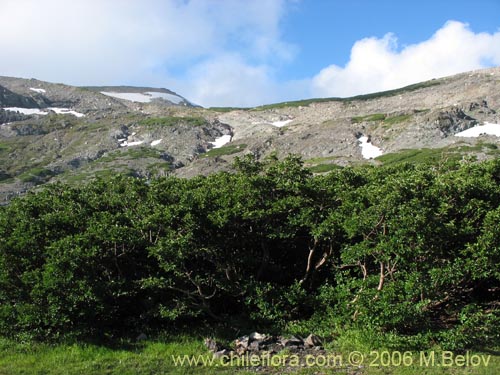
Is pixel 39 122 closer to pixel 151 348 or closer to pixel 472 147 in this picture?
pixel 472 147

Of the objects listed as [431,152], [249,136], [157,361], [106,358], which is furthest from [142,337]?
[249,136]

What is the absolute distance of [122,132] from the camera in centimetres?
17162

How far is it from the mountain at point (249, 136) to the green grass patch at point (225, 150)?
14.1 inches

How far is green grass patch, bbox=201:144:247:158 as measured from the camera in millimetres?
137625

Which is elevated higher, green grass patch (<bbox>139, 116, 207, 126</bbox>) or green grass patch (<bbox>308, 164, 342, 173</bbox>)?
green grass patch (<bbox>139, 116, 207, 126</bbox>)

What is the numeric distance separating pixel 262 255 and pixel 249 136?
140 metres

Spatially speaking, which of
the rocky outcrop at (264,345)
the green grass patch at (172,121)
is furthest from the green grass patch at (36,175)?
the rocky outcrop at (264,345)

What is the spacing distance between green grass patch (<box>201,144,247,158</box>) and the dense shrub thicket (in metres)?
117

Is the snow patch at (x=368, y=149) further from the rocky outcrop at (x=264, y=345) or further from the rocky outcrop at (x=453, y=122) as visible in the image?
the rocky outcrop at (x=264, y=345)

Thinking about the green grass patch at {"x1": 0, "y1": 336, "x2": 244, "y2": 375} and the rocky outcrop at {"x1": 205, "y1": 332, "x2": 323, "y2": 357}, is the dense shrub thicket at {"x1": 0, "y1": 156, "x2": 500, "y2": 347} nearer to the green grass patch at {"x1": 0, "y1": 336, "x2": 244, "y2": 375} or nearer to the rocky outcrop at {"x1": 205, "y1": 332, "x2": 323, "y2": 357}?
the green grass patch at {"x1": 0, "y1": 336, "x2": 244, "y2": 375}

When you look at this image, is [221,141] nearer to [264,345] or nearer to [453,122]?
[453,122]

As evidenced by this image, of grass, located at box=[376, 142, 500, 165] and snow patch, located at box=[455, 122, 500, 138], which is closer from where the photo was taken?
grass, located at box=[376, 142, 500, 165]

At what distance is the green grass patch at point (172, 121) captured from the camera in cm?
17712

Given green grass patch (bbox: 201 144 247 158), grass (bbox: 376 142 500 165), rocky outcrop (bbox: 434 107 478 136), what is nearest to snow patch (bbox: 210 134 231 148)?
green grass patch (bbox: 201 144 247 158)
